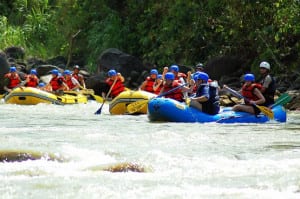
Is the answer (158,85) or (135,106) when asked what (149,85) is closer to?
(158,85)

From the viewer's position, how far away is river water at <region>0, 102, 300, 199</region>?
20.2ft

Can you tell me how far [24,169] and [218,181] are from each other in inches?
78.5

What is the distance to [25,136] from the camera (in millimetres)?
9844

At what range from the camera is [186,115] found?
1266 cm

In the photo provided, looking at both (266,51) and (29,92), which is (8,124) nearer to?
(29,92)

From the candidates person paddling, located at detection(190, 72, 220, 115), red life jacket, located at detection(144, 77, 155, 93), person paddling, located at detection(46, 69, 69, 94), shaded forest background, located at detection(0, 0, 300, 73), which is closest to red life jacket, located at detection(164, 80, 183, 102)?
person paddling, located at detection(190, 72, 220, 115)

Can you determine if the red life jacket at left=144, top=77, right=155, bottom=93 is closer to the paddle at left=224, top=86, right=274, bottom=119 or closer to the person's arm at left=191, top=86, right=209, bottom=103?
the paddle at left=224, top=86, right=274, bottom=119

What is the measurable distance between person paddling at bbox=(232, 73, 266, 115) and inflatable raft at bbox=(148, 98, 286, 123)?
0.12 metres

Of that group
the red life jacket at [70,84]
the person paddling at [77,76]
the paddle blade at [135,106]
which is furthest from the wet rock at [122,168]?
the person paddling at [77,76]

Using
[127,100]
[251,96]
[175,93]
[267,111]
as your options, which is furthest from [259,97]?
[127,100]

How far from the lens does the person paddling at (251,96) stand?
1273cm

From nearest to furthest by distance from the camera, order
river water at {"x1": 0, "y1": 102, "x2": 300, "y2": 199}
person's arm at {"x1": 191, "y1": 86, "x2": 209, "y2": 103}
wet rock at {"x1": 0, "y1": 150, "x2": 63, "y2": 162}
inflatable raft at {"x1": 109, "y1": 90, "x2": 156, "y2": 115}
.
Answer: river water at {"x1": 0, "y1": 102, "x2": 300, "y2": 199}
wet rock at {"x1": 0, "y1": 150, "x2": 63, "y2": 162}
person's arm at {"x1": 191, "y1": 86, "x2": 209, "y2": 103}
inflatable raft at {"x1": 109, "y1": 90, "x2": 156, "y2": 115}

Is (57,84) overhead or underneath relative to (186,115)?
underneath

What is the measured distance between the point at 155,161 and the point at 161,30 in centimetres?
1857
